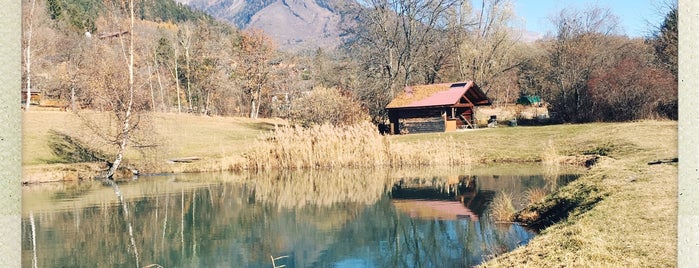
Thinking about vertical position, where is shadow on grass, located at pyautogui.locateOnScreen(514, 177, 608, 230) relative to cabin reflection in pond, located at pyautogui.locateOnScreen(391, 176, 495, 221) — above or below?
above

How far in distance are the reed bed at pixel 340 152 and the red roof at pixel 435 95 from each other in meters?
11.0

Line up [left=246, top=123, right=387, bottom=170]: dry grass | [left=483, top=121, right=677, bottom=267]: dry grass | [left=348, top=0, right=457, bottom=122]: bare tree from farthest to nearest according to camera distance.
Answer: [left=348, top=0, right=457, bottom=122]: bare tree → [left=246, top=123, right=387, bottom=170]: dry grass → [left=483, top=121, right=677, bottom=267]: dry grass

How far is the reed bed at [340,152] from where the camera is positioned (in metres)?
25.1

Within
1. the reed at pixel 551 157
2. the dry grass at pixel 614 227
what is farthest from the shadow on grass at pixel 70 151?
the dry grass at pixel 614 227

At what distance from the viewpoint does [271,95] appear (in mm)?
58406

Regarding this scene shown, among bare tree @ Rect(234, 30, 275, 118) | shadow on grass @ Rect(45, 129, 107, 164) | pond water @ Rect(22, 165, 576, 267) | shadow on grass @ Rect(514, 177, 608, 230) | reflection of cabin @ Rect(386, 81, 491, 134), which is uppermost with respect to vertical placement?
bare tree @ Rect(234, 30, 275, 118)

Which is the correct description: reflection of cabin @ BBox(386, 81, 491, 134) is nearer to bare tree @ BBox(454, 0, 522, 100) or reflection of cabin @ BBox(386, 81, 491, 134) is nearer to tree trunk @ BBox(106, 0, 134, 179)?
bare tree @ BBox(454, 0, 522, 100)

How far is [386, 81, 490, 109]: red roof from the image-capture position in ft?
120

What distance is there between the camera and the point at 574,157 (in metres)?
24.1

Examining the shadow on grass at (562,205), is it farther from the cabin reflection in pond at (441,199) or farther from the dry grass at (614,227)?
the cabin reflection in pond at (441,199)

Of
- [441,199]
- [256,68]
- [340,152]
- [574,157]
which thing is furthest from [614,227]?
[256,68]

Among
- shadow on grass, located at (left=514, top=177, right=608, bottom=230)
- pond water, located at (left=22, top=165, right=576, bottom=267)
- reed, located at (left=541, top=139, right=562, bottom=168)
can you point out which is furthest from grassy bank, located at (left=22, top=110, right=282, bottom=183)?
shadow on grass, located at (left=514, top=177, right=608, bottom=230)

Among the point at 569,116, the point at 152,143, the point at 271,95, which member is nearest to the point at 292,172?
the point at 152,143
